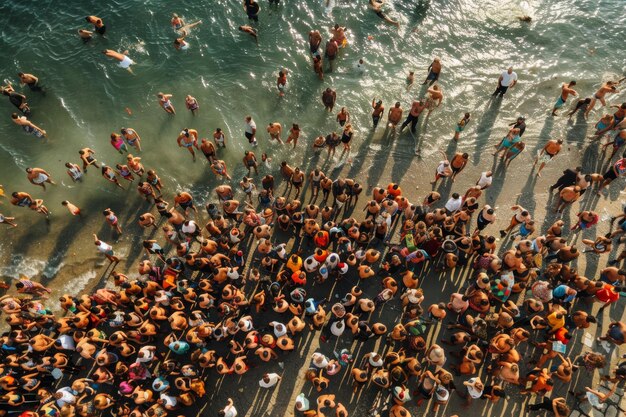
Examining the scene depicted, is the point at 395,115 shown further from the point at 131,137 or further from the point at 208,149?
the point at 131,137

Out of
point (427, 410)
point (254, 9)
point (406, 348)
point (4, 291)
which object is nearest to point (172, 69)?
point (254, 9)

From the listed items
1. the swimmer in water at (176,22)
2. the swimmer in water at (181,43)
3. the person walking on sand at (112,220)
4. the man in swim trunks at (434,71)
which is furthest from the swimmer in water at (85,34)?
the man in swim trunks at (434,71)

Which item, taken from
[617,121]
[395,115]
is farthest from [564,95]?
[395,115]

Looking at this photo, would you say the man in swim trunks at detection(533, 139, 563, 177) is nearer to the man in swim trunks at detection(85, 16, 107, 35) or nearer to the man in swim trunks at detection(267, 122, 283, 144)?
the man in swim trunks at detection(267, 122, 283, 144)

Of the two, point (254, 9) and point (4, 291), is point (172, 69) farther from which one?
point (4, 291)

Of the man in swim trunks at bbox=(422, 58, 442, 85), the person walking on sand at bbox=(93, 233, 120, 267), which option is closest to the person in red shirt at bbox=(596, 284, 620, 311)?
the man in swim trunks at bbox=(422, 58, 442, 85)
